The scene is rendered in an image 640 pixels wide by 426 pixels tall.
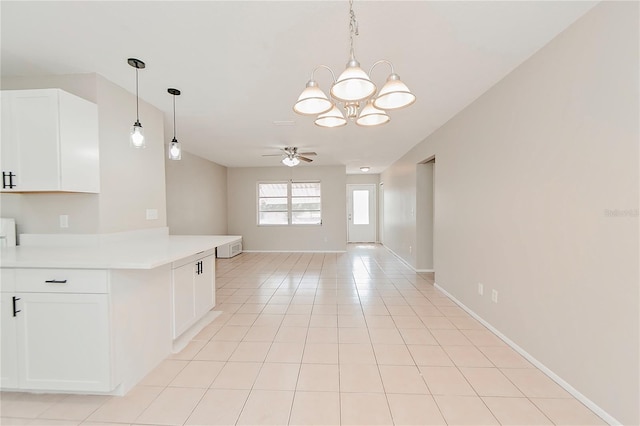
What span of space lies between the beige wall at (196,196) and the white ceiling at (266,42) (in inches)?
101

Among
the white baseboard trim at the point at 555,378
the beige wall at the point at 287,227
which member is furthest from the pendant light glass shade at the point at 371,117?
the beige wall at the point at 287,227

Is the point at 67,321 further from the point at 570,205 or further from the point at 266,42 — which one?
the point at 570,205

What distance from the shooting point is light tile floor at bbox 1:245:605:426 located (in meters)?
1.66

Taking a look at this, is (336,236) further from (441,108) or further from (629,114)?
(629,114)

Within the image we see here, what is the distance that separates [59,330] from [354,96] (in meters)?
2.37

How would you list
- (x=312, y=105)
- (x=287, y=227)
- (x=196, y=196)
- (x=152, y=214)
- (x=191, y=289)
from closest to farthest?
(x=312, y=105) → (x=191, y=289) → (x=152, y=214) → (x=196, y=196) → (x=287, y=227)

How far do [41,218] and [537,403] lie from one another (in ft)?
13.7

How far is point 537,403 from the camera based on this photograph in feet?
5.72

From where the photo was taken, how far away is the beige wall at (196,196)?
5.27m

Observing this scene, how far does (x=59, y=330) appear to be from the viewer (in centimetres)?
177

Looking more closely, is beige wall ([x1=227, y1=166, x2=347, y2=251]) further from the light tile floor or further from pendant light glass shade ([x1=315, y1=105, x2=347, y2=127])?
pendant light glass shade ([x1=315, y1=105, x2=347, y2=127])

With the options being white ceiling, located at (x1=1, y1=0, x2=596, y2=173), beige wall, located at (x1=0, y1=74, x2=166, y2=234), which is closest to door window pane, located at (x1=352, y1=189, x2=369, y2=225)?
white ceiling, located at (x1=1, y1=0, x2=596, y2=173)

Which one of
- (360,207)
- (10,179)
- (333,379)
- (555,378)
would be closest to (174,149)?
(10,179)

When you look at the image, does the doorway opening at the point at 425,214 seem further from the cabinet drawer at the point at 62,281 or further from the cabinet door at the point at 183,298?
the cabinet drawer at the point at 62,281
